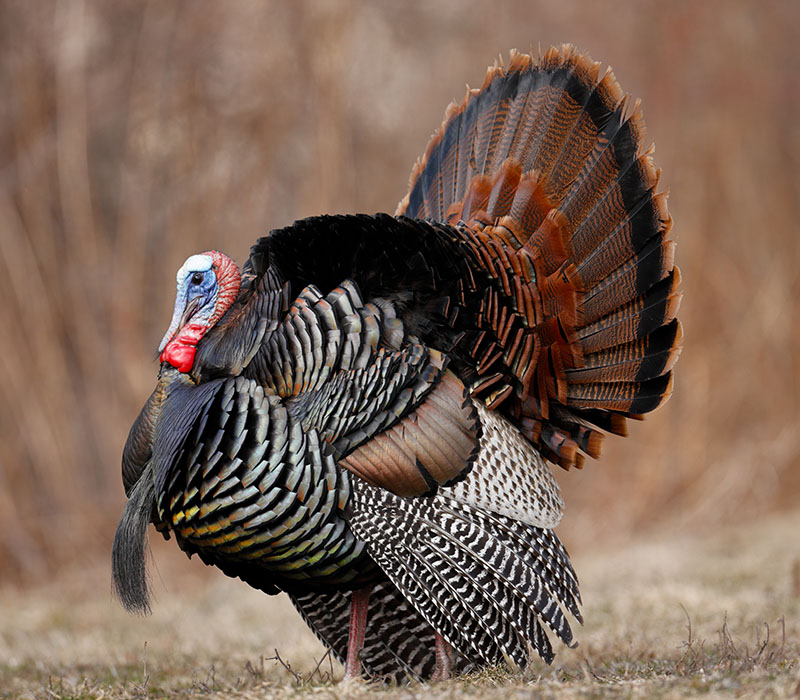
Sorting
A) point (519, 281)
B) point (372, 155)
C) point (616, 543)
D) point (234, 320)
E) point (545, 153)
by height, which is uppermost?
point (372, 155)

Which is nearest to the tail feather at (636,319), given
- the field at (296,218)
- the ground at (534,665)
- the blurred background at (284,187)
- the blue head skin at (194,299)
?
the ground at (534,665)

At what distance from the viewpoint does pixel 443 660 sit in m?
4.30

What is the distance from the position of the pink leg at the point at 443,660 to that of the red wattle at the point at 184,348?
1445 millimetres

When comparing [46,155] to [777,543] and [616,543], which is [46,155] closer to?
[616,543]

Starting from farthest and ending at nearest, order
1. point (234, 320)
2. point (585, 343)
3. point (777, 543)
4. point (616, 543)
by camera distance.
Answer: point (616, 543)
point (777, 543)
point (585, 343)
point (234, 320)

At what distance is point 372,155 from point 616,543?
14.1ft

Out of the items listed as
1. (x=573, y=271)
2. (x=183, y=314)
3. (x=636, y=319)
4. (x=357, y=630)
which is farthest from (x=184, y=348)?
(x=636, y=319)

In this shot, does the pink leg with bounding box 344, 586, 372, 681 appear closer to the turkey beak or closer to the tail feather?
the turkey beak

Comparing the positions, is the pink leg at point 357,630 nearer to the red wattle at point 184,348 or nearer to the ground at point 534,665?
the ground at point 534,665

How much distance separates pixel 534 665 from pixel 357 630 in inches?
37.2

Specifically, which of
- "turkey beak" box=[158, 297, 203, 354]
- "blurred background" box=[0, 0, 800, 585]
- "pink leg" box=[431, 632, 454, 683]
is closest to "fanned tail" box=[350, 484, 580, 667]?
"pink leg" box=[431, 632, 454, 683]

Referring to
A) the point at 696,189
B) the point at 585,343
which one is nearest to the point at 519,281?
the point at 585,343

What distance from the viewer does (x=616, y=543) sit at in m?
10.1

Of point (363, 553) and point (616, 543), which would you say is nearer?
point (363, 553)
